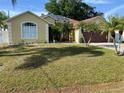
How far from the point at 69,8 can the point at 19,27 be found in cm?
3256

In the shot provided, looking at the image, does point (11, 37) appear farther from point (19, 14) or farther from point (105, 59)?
point (105, 59)

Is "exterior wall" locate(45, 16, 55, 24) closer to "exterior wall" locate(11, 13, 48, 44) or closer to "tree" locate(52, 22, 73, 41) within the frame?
"tree" locate(52, 22, 73, 41)

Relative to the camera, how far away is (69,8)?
2603 inches

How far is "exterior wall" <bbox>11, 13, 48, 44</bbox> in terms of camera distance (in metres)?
35.1

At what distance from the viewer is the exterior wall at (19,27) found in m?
35.1

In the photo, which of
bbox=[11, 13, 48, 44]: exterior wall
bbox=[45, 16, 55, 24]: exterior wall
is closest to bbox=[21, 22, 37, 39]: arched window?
bbox=[11, 13, 48, 44]: exterior wall

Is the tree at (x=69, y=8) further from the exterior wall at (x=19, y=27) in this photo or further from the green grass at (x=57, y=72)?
the green grass at (x=57, y=72)

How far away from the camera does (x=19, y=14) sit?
115 feet

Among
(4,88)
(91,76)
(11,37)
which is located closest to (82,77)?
(91,76)

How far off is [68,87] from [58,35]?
31534 millimetres

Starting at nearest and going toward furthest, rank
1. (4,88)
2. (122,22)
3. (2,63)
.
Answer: (4,88), (2,63), (122,22)

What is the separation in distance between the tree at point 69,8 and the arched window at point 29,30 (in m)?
31.1

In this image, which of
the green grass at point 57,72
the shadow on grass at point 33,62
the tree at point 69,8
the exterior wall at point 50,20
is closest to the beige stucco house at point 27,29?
the exterior wall at point 50,20

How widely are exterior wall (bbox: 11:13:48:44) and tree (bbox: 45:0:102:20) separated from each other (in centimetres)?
3075
